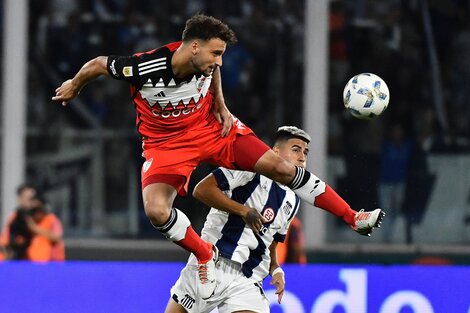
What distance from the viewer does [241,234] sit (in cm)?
696

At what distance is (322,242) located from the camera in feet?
41.4

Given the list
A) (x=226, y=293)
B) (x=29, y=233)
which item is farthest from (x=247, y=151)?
(x=29, y=233)

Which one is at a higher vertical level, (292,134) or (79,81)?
(79,81)

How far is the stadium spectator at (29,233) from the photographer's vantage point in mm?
11109

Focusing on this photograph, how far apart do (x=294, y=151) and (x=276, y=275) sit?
0.71 m

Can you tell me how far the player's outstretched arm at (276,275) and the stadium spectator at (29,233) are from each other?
4.34m

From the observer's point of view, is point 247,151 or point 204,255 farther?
point 247,151

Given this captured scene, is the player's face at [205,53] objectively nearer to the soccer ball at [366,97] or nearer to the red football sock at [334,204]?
the soccer ball at [366,97]

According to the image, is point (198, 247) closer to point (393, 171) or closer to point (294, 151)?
point (294, 151)

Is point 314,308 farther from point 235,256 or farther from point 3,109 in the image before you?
point 3,109

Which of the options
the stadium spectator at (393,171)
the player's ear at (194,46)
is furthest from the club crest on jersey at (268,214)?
the stadium spectator at (393,171)

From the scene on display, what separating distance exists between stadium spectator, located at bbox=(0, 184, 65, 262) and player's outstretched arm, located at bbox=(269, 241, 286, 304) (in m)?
4.34

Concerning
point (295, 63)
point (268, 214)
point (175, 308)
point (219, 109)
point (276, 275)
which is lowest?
point (175, 308)

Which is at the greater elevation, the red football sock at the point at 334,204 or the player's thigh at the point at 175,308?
the red football sock at the point at 334,204
